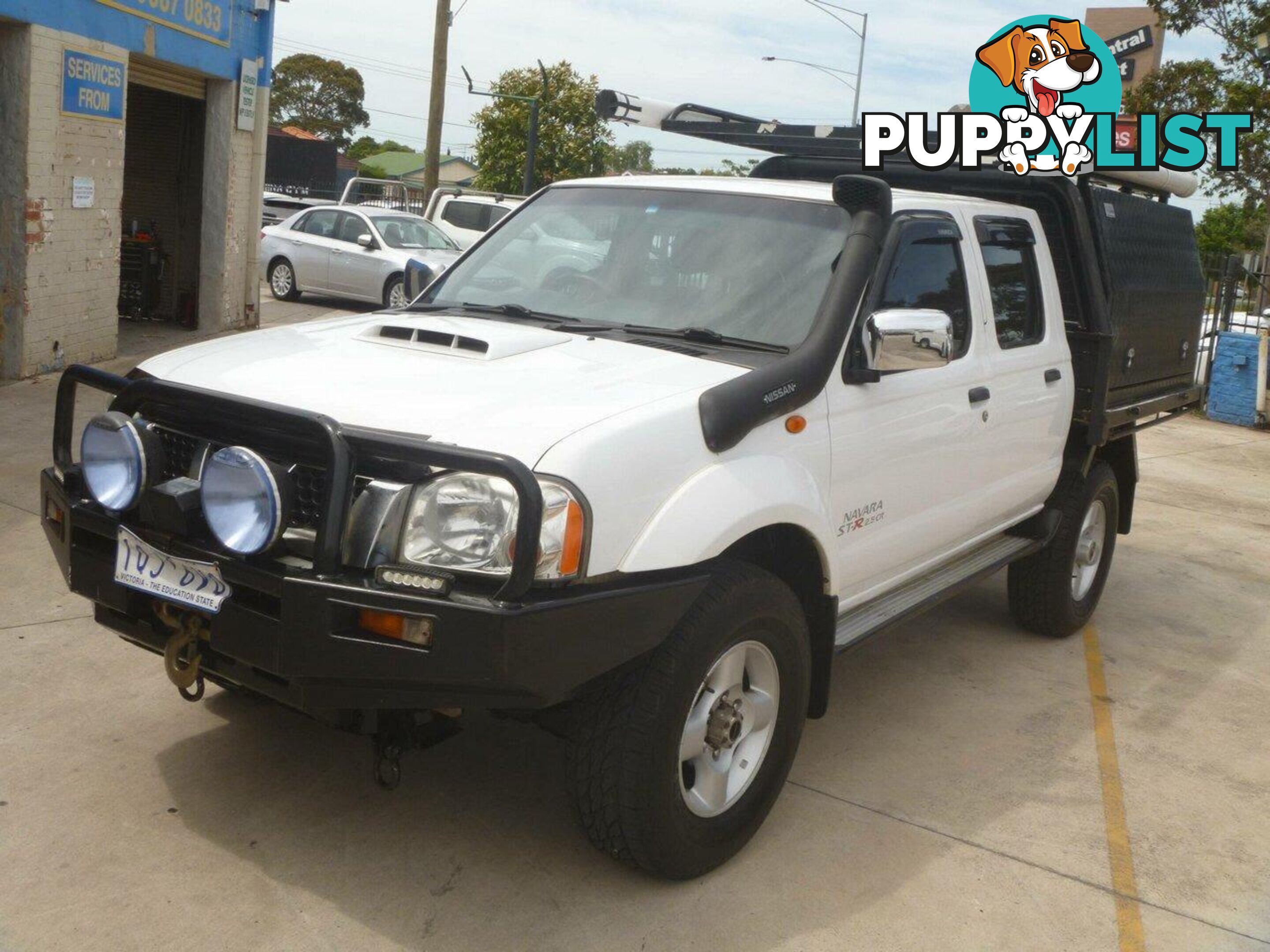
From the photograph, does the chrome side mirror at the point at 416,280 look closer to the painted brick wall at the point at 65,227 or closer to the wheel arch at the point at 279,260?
the painted brick wall at the point at 65,227

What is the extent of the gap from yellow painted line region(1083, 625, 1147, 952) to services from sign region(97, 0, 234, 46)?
925 cm

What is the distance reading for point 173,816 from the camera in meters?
3.79

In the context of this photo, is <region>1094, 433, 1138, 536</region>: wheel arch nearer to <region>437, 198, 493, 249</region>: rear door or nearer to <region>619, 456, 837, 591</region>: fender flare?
<region>619, 456, 837, 591</region>: fender flare

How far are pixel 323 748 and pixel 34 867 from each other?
3.37 feet

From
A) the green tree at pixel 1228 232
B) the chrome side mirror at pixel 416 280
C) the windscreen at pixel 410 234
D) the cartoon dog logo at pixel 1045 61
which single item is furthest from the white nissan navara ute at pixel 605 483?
the green tree at pixel 1228 232

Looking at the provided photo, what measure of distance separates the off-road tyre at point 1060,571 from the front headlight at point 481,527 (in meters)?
3.60

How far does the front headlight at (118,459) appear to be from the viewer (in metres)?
3.37

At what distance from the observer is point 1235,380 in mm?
16203

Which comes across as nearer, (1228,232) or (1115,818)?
(1115,818)

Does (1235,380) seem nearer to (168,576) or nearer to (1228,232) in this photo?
(168,576)

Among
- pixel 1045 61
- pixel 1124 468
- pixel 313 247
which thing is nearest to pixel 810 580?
pixel 1124 468

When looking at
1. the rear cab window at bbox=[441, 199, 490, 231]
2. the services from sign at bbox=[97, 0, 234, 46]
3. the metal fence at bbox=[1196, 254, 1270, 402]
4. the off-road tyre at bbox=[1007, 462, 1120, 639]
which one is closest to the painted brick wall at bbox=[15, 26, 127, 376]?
the services from sign at bbox=[97, 0, 234, 46]

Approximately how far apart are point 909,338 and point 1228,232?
4597cm

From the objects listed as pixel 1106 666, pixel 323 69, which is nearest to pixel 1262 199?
pixel 1106 666
